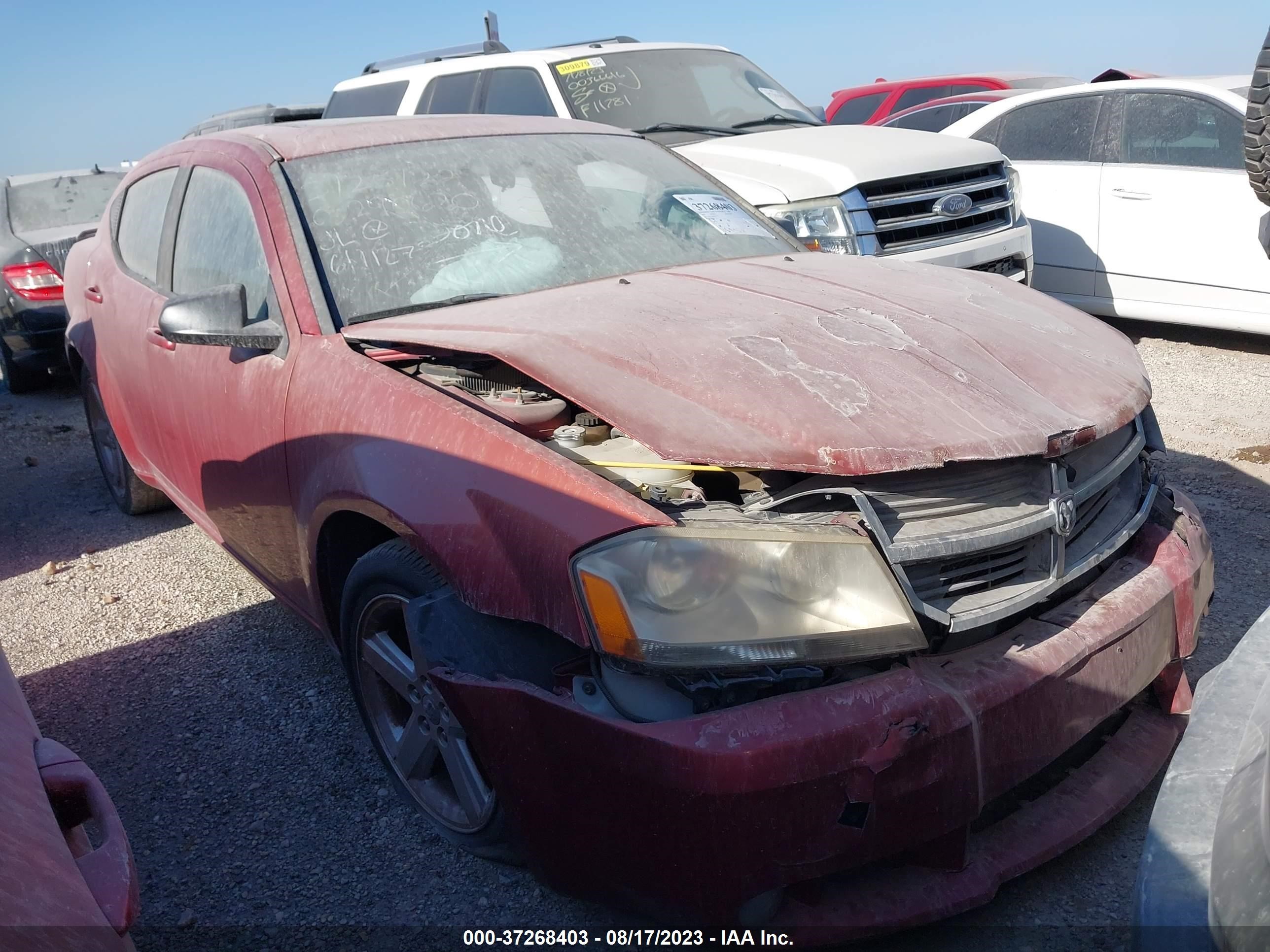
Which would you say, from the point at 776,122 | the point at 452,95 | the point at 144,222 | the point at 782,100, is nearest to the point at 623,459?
the point at 144,222

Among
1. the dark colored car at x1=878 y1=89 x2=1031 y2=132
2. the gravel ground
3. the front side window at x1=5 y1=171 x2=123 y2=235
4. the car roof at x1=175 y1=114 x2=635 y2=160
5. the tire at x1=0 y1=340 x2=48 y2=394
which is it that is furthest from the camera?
the dark colored car at x1=878 y1=89 x2=1031 y2=132

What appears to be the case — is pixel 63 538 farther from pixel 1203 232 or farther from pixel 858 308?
pixel 1203 232

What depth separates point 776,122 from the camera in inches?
269

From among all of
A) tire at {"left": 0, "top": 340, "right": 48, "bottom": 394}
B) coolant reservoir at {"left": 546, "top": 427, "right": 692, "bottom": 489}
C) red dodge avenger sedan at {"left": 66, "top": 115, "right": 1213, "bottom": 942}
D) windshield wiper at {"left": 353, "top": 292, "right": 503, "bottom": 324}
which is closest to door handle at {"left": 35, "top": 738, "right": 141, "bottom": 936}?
red dodge avenger sedan at {"left": 66, "top": 115, "right": 1213, "bottom": 942}

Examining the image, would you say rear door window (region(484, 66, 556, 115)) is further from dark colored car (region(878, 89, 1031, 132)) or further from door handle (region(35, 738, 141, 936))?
door handle (region(35, 738, 141, 936))

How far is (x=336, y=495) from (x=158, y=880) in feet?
3.40

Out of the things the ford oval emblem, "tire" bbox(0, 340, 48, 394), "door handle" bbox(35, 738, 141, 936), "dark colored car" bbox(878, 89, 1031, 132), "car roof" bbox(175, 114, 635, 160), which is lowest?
"tire" bbox(0, 340, 48, 394)

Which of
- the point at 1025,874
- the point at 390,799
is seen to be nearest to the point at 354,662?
the point at 390,799

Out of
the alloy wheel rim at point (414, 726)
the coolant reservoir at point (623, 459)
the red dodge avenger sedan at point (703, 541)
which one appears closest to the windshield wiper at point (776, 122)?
the red dodge avenger sedan at point (703, 541)

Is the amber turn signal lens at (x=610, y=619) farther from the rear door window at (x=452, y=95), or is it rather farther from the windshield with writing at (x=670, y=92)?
the rear door window at (x=452, y=95)

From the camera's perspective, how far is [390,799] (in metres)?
2.78

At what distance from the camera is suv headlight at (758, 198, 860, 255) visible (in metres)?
5.50

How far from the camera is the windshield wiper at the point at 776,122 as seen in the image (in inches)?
264

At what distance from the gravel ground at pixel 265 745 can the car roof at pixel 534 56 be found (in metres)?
3.62
